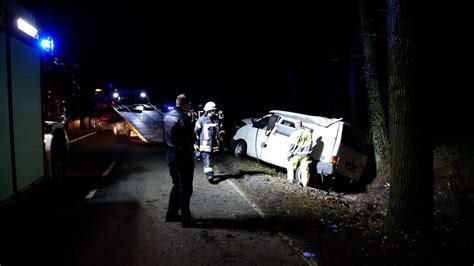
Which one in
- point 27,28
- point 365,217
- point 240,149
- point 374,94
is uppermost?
point 27,28

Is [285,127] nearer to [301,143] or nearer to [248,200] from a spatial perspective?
[301,143]

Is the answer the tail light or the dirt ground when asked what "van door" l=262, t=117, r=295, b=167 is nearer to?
the dirt ground

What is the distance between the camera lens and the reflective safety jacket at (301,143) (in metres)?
9.36

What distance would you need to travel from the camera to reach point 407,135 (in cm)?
522

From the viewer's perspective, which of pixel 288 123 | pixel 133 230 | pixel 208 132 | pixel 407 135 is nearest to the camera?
pixel 407 135

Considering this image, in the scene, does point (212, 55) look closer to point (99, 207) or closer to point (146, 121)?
point (146, 121)

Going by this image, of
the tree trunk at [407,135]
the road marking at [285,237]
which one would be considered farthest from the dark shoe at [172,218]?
the tree trunk at [407,135]

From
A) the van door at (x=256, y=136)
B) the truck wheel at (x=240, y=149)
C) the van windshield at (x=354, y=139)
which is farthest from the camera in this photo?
the truck wheel at (x=240, y=149)

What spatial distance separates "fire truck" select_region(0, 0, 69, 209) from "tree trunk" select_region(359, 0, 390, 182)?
7.53 meters

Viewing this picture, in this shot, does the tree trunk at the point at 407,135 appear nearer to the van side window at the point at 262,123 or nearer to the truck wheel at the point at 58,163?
the truck wheel at the point at 58,163

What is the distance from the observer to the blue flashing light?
24.0 feet

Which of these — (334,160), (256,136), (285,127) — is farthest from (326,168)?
(256,136)

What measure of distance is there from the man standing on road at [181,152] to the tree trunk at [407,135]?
3060 mm

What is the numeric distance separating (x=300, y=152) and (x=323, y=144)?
0.91 m
